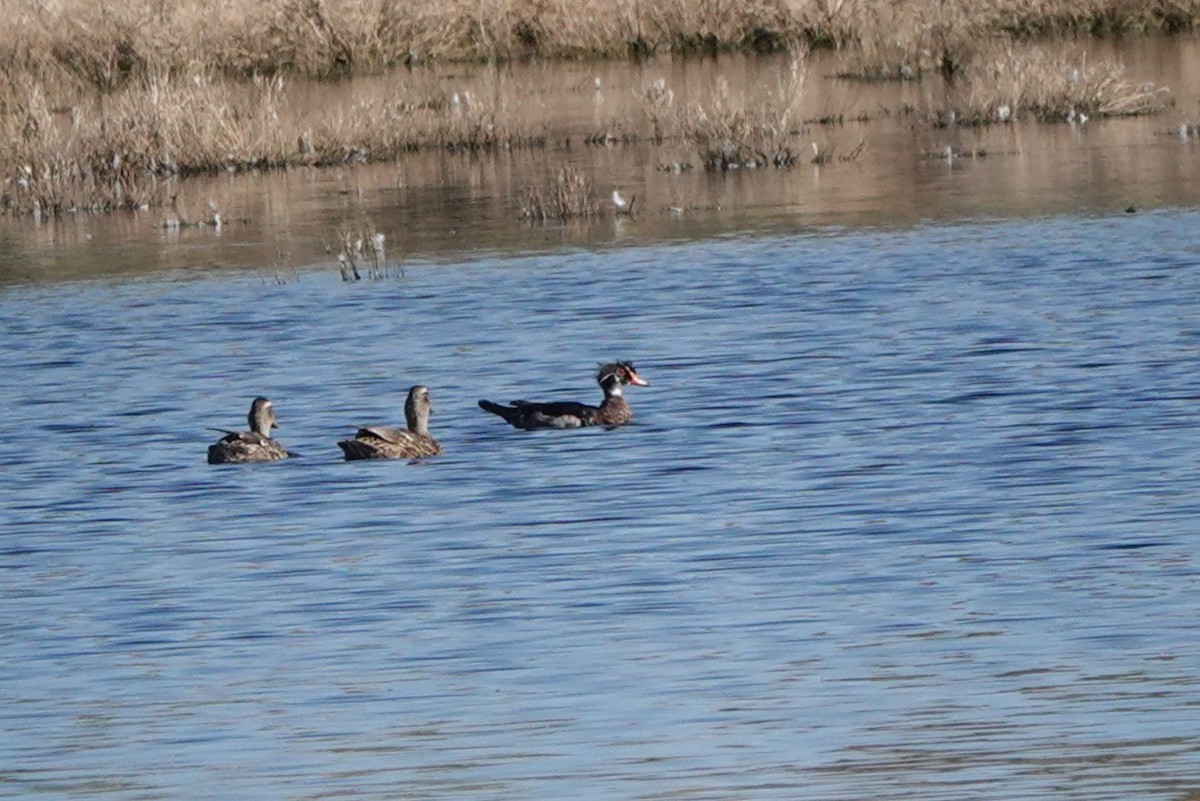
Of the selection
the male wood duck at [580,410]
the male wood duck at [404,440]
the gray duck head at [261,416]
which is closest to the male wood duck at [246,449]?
the gray duck head at [261,416]

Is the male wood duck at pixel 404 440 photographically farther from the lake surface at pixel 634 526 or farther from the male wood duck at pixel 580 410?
the male wood duck at pixel 580 410

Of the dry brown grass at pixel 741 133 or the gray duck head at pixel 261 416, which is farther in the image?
the dry brown grass at pixel 741 133

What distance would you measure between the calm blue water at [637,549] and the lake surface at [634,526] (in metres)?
0.03

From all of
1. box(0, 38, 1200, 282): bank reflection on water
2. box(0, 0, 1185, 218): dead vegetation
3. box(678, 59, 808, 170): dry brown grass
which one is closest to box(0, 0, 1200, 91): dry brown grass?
box(0, 0, 1185, 218): dead vegetation

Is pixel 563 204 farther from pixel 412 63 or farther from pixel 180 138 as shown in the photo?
pixel 412 63

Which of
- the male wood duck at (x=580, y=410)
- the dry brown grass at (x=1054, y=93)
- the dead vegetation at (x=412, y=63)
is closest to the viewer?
the male wood duck at (x=580, y=410)

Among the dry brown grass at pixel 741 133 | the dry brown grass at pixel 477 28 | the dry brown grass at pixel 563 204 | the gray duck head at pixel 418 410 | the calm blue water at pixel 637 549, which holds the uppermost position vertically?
the dry brown grass at pixel 477 28

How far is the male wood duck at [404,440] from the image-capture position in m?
14.3

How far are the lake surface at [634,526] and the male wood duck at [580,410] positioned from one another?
132mm

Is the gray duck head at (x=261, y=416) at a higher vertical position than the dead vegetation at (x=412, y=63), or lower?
lower

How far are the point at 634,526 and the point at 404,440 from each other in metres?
2.61

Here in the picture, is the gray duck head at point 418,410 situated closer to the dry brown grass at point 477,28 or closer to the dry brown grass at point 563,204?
the dry brown grass at point 563,204

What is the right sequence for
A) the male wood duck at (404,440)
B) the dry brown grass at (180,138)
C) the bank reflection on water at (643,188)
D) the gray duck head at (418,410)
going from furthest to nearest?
the dry brown grass at (180,138) → the bank reflection on water at (643,188) → the gray duck head at (418,410) → the male wood duck at (404,440)

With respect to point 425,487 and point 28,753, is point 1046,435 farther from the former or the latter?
point 28,753
